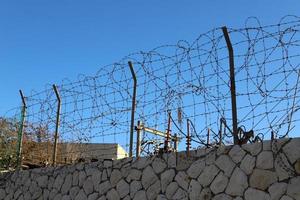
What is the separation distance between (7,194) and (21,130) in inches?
53.6

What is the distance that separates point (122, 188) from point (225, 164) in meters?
2.06

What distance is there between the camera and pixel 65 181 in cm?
924

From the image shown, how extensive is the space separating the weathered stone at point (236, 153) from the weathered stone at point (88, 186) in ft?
9.66

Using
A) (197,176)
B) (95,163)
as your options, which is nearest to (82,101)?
(95,163)

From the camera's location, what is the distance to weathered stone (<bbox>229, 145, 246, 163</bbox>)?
635 cm

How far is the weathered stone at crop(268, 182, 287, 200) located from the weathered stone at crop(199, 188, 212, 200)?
975 mm

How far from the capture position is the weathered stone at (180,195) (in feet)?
22.7

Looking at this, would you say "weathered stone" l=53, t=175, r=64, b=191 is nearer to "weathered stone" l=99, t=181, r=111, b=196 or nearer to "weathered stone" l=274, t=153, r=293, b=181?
"weathered stone" l=99, t=181, r=111, b=196

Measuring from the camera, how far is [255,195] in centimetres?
599

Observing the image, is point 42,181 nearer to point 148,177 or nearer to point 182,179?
point 148,177

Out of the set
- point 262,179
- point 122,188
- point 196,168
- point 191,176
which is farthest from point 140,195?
point 262,179

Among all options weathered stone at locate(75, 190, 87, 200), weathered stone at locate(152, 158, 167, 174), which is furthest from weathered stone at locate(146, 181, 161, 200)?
weathered stone at locate(75, 190, 87, 200)

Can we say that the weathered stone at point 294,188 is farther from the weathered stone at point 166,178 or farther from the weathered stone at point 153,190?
the weathered stone at point 153,190

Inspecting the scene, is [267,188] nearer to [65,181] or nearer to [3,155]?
[65,181]
